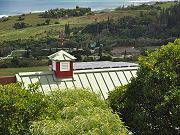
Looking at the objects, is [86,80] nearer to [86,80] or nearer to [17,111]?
[86,80]

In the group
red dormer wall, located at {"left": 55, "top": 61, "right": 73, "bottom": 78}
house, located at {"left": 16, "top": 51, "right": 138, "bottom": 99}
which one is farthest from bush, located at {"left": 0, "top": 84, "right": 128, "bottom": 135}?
red dormer wall, located at {"left": 55, "top": 61, "right": 73, "bottom": 78}

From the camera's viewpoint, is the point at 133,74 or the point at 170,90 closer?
the point at 170,90

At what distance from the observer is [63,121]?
13188 mm

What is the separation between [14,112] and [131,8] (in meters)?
106

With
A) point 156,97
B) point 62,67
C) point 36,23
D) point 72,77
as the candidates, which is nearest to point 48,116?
point 156,97

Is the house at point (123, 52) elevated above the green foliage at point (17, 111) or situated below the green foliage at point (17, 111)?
below

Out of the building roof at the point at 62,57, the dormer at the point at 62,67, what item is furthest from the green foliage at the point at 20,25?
the dormer at the point at 62,67

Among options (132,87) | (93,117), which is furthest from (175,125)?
(93,117)

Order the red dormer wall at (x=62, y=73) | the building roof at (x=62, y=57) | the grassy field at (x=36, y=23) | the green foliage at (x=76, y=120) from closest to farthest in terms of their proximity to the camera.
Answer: the green foliage at (x=76, y=120), the red dormer wall at (x=62, y=73), the building roof at (x=62, y=57), the grassy field at (x=36, y=23)

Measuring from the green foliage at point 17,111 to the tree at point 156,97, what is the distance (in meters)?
3.32

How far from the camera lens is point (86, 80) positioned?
22062 mm

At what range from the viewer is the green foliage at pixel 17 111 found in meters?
13.6

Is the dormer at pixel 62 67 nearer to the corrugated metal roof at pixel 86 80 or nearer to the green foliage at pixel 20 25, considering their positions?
the corrugated metal roof at pixel 86 80

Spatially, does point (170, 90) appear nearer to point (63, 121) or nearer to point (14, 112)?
point (63, 121)
